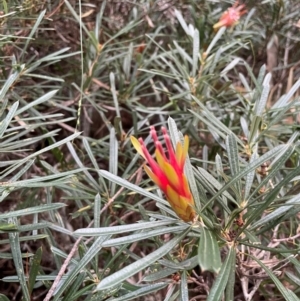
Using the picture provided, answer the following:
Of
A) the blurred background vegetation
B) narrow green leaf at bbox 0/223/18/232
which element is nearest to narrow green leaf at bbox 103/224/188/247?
the blurred background vegetation

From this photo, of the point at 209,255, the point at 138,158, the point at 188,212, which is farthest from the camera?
the point at 138,158

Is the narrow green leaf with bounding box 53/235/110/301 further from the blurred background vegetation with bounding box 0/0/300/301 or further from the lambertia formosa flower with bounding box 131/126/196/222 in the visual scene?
the lambertia formosa flower with bounding box 131/126/196/222

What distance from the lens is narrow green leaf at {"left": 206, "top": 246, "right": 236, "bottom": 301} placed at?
45cm

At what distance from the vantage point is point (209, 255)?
→ 40 cm

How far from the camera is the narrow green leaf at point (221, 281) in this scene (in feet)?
1.46

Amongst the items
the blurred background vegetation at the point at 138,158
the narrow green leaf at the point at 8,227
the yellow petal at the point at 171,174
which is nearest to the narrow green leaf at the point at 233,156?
the blurred background vegetation at the point at 138,158

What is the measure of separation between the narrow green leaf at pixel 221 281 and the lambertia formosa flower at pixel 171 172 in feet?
0.24

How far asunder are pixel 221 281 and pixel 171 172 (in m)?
0.12

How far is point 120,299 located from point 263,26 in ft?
3.30

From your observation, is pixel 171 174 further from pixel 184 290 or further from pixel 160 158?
pixel 184 290

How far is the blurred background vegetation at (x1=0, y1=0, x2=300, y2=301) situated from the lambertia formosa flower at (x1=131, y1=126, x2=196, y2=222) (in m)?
0.03

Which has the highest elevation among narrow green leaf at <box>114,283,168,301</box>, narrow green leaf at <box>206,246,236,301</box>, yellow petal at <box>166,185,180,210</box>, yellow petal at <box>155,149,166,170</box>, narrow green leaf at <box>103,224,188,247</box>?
yellow petal at <box>155,149,166,170</box>

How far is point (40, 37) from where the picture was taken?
112 cm

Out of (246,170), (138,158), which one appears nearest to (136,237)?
(246,170)
